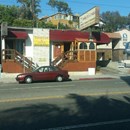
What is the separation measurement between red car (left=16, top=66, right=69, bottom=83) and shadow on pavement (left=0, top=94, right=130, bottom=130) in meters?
15.7

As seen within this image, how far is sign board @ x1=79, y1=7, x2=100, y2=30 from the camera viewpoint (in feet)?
149

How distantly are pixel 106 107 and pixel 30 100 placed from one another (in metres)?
3.66

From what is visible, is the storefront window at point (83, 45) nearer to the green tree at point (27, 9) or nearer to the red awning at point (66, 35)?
the red awning at point (66, 35)

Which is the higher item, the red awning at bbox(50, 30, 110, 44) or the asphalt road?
the red awning at bbox(50, 30, 110, 44)

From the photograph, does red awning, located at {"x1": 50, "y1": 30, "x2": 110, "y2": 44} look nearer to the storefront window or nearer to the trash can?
the storefront window

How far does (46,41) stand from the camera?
4175cm

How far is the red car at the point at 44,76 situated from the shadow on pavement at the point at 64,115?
51.6 feet

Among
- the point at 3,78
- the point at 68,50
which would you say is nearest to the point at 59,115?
the point at 3,78

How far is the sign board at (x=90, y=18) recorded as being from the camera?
149 feet

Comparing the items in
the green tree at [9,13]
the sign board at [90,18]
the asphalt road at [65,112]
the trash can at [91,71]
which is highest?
the green tree at [9,13]

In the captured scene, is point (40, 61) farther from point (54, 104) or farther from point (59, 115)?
point (59, 115)

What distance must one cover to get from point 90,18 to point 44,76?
16547 mm

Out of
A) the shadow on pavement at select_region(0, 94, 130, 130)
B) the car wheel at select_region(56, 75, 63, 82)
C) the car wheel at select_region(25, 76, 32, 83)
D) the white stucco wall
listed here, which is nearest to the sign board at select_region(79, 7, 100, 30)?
the white stucco wall

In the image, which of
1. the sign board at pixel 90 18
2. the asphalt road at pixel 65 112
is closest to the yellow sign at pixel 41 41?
the sign board at pixel 90 18
